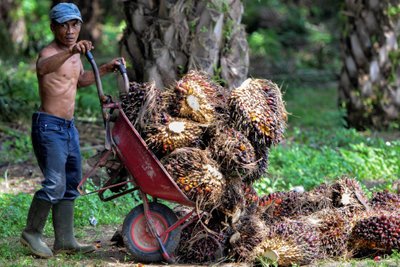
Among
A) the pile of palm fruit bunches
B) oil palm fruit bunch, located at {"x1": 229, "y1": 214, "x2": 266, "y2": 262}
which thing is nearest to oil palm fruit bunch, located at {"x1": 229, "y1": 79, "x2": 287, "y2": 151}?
the pile of palm fruit bunches

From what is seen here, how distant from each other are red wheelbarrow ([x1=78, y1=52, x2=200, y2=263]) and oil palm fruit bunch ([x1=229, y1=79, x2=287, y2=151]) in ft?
2.07

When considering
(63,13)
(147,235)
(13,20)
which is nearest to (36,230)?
(147,235)

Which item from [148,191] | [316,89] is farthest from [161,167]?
[316,89]

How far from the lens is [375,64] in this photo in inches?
420

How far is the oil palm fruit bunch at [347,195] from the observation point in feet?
18.5

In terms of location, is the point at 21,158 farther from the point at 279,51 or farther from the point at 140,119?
the point at 279,51

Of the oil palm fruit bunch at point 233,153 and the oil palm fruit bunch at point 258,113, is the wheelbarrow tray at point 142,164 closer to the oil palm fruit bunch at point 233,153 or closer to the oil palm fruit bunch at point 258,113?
the oil palm fruit bunch at point 233,153

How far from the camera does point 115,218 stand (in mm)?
6469

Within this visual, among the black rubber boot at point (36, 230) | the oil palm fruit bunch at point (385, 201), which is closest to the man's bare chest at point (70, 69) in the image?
the black rubber boot at point (36, 230)

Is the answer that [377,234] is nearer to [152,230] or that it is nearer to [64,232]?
[152,230]

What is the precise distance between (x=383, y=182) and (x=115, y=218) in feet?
9.21

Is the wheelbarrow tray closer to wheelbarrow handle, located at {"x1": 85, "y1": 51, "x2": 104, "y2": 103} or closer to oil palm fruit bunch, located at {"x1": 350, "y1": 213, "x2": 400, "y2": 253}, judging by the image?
wheelbarrow handle, located at {"x1": 85, "y1": 51, "x2": 104, "y2": 103}

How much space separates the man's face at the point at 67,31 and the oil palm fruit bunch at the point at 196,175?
1074mm

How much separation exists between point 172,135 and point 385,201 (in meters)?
1.81
